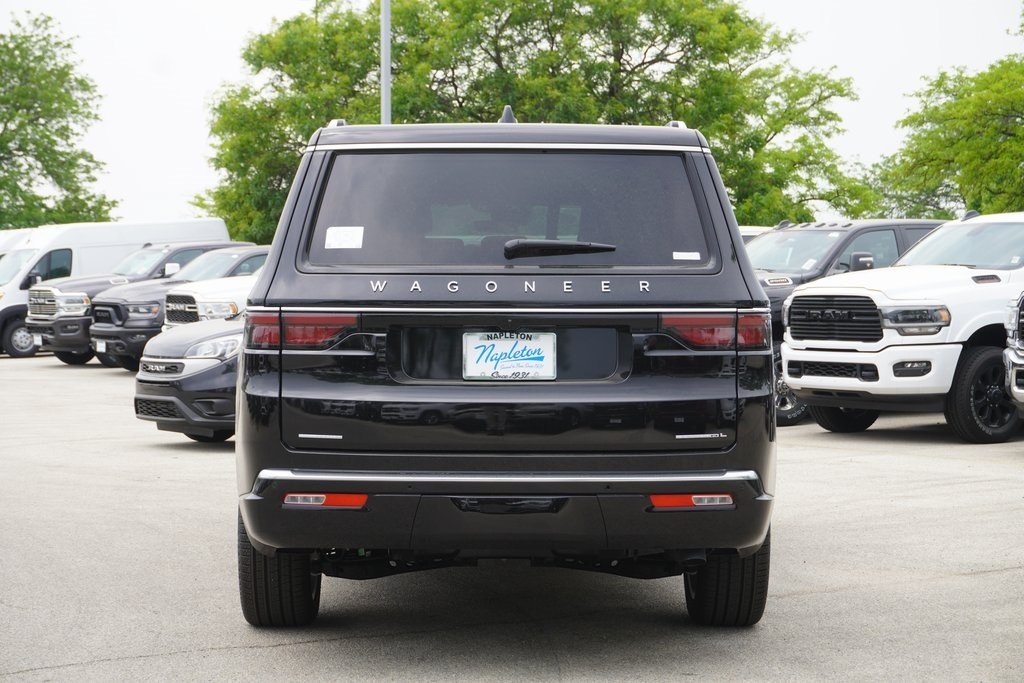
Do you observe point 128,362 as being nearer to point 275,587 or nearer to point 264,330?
point 275,587

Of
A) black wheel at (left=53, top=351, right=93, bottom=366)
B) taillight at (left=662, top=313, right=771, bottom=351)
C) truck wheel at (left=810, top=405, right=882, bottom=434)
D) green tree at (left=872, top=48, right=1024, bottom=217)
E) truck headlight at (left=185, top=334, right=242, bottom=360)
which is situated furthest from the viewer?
green tree at (left=872, top=48, right=1024, bottom=217)

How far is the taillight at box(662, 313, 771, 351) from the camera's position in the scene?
15.5 feet

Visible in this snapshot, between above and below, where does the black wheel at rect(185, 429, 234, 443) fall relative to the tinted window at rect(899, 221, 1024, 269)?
below

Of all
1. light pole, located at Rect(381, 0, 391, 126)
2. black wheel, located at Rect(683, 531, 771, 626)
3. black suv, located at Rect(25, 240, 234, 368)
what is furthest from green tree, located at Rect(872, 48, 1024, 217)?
black wheel, located at Rect(683, 531, 771, 626)

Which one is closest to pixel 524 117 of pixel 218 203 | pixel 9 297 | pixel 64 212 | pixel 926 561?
pixel 218 203

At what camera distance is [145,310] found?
2186 centimetres

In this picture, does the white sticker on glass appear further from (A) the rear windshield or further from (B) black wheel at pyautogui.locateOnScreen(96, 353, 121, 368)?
(B) black wheel at pyautogui.locateOnScreen(96, 353, 121, 368)

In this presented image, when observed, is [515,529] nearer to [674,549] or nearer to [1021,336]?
[674,549]

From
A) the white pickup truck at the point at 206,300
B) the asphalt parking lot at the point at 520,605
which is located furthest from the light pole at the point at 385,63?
the asphalt parking lot at the point at 520,605

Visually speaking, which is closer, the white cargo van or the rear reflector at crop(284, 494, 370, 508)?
the rear reflector at crop(284, 494, 370, 508)

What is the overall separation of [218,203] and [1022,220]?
134 ft

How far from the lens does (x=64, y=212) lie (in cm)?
6200

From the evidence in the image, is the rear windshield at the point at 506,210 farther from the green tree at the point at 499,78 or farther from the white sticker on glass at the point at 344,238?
the green tree at the point at 499,78

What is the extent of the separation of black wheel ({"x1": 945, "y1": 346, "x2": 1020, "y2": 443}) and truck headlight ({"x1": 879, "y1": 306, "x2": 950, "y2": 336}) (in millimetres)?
418
